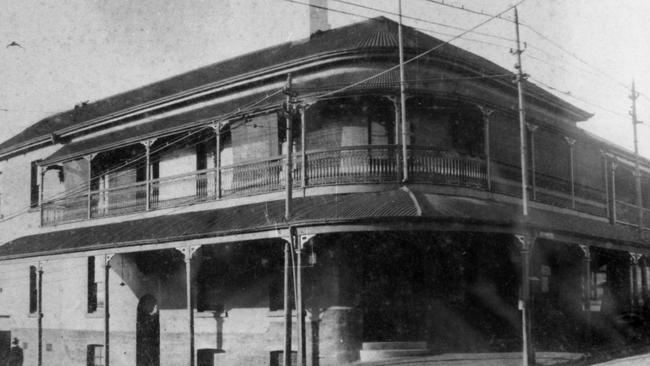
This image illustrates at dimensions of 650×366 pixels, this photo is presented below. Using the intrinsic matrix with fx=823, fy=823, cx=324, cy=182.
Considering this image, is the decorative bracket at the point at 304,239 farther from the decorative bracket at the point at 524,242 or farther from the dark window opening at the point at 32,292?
the dark window opening at the point at 32,292

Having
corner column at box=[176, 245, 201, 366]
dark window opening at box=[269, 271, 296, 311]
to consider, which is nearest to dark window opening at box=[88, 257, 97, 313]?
corner column at box=[176, 245, 201, 366]

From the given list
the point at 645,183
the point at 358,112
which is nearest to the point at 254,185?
the point at 358,112

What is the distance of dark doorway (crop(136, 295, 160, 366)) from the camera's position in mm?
25375

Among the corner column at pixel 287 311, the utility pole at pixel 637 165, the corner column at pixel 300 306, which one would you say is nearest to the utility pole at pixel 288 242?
the corner column at pixel 287 311

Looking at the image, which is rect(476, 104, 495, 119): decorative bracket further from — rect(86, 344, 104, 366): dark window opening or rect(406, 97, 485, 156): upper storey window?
rect(86, 344, 104, 366): dark window opening

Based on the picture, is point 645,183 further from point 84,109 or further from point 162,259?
point 84,109

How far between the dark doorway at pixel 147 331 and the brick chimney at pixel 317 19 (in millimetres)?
10127

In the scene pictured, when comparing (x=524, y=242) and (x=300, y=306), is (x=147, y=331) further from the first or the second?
(x=524, y=242)

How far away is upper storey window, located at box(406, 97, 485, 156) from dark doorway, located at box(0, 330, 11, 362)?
19.2m

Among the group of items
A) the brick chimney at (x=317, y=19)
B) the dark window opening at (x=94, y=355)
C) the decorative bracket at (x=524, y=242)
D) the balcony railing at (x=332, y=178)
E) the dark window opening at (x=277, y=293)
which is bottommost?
the dark window opening at (x=94, y=355)

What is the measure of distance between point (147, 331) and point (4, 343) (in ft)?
31.7

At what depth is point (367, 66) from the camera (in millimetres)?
21828

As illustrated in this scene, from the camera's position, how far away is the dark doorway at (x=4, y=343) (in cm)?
3189

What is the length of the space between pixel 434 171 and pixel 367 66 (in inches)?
141
